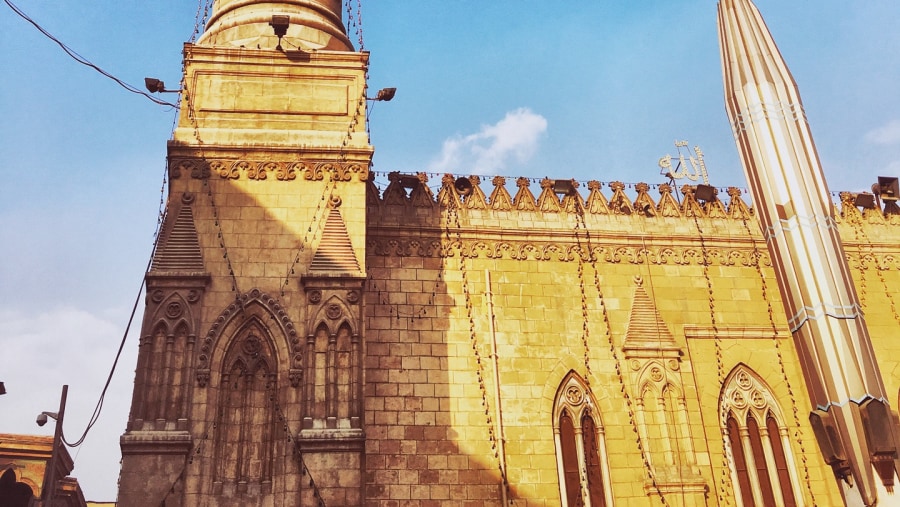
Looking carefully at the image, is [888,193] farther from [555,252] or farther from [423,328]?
[423,328]

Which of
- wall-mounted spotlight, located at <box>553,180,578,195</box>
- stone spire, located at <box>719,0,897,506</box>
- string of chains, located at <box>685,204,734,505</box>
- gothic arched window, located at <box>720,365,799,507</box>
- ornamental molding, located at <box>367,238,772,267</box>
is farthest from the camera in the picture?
wall-mounted spotlight, located at <box>553,180,578,195</box>

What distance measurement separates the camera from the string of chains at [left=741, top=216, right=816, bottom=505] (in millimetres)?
14188

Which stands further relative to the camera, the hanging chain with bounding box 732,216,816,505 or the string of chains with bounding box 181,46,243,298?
the hanging chain with bounding box 732,216,816,505

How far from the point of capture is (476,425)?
44.4ft

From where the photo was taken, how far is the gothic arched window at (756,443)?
14.0m

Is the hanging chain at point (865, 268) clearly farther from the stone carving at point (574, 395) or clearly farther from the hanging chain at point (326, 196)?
the hanging chain at point (326, 196)

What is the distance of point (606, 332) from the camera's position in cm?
1478

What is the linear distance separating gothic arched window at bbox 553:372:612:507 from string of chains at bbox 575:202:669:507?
0.16 metres

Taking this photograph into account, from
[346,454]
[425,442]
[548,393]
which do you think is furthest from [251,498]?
[548,393]

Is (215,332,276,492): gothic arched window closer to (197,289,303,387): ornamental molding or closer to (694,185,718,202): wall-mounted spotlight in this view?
(197,289,303,387): ornamental molding

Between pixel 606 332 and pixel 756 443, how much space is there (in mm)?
3229

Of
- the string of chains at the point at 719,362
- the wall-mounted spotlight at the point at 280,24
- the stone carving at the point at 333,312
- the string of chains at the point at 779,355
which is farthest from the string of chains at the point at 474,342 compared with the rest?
the string of chains at the point at 779,355

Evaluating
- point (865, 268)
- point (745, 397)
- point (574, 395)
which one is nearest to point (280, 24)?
point (574, 395)

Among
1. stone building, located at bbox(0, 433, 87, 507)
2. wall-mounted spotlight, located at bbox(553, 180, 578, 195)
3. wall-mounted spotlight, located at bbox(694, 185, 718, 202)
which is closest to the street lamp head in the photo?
stone building, located at bbox(0, 433, 87, 507)
